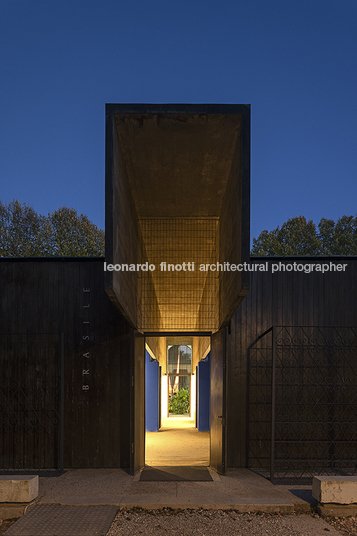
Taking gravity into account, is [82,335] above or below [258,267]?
below

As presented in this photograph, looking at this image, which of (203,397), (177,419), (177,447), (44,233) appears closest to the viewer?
(177,447)

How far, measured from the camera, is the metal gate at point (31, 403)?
6180 millimetres

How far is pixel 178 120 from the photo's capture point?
472 centimetres

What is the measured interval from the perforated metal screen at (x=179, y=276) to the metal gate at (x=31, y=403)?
1680mm

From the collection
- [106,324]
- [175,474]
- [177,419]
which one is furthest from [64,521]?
[177,419]

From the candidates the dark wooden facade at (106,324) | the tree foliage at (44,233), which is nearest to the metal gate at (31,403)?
the dark wooden facade at (106,324)

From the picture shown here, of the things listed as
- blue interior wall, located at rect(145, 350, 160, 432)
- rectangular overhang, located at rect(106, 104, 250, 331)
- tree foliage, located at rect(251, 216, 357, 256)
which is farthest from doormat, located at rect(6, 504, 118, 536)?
tree foliage, located at rect(251, 216, 357, 256)

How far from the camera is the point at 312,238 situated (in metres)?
26.6

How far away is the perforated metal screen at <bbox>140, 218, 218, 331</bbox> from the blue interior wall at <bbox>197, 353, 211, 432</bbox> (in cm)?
476

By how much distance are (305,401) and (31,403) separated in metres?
4.29

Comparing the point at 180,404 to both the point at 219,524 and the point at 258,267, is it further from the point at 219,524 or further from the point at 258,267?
the point at 219,524

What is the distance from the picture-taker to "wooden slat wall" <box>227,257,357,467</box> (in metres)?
6.52

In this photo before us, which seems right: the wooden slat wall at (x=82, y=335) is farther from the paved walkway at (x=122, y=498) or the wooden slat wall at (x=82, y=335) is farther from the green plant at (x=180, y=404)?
the green plant at (x=180, y=404)

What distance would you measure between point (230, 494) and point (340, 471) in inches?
78.1
